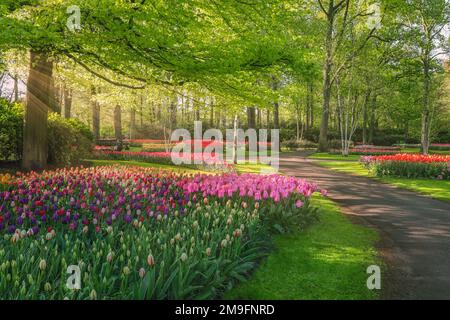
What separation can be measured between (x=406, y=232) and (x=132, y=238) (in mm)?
6003

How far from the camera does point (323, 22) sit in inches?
1189

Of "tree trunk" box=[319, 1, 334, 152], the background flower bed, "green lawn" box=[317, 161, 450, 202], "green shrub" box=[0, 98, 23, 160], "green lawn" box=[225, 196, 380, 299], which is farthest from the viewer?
"tree trunk" box=[319, 1, 334, 152]

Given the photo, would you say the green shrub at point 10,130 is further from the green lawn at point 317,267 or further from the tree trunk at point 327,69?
the tree trunk at point 327,69

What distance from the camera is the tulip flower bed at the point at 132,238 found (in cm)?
390

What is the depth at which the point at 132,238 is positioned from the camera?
482 centimetres

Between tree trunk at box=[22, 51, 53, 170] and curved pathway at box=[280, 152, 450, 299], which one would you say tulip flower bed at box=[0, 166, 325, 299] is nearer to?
curved pathway at box=[280, 152, 450, 299]

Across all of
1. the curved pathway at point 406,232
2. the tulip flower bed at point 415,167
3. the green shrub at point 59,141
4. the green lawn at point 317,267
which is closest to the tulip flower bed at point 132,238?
the green lawn at point 317,267

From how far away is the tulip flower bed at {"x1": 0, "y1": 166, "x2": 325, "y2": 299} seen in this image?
390 centimetres

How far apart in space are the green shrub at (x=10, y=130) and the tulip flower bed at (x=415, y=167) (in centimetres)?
1547

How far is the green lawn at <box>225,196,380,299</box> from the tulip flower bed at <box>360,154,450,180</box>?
32.8 ft

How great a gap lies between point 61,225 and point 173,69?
5480 mm

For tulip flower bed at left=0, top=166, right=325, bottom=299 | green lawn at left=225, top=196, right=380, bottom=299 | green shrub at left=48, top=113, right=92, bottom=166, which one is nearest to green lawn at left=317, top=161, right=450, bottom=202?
green lawn at left=225, top=196, right=380, bottom=299

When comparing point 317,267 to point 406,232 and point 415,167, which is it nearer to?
point 406,232

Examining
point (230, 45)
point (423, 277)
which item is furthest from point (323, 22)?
point (423, 277)
